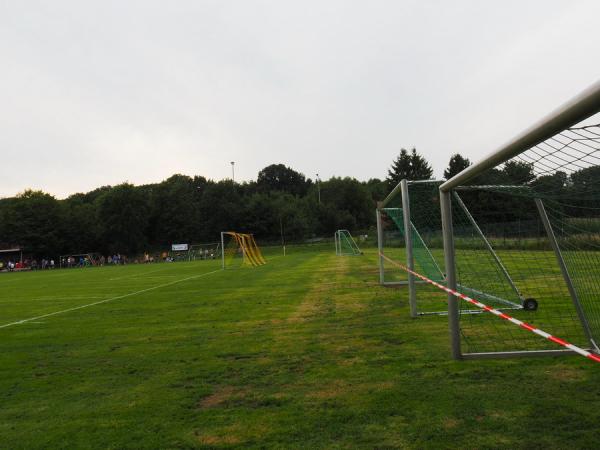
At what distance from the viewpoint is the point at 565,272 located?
5543 mm

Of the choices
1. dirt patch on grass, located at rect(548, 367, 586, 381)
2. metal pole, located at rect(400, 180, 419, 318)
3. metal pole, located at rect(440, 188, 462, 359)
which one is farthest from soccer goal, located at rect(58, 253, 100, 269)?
dirt patch on grass, located at rect(548, 367, 586, 381)

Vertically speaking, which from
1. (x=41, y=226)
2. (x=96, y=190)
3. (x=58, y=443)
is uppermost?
(x=96, y=190)

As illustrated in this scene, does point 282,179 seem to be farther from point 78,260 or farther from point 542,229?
point 542,229

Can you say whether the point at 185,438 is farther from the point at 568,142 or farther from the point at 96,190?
the point at 96,190

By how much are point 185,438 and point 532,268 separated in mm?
12733

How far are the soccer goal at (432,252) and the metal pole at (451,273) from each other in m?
1.76

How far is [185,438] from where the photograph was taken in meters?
3.56

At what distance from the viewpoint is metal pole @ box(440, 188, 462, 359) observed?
5297 mm

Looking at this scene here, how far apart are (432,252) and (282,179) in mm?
112457

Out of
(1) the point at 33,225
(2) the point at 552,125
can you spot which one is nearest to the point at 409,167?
(1) the point at 33,225

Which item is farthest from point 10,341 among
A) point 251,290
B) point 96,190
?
point 96,190

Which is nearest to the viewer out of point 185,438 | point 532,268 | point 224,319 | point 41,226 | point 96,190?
point 185,438

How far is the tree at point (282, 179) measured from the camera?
12288cm

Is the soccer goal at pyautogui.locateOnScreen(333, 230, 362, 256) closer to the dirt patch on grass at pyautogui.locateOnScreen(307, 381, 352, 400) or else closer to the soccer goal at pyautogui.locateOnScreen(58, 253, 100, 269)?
the dirt patch on grass at pyautogui.locateOnScreen(307, 381, 352, 400)
